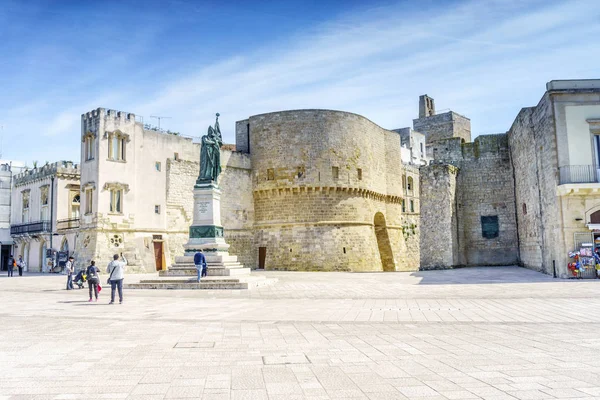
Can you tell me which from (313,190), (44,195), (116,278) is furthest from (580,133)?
(44,195)

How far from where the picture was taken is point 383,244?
37.8 meters

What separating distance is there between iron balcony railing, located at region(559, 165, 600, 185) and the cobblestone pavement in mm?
6712

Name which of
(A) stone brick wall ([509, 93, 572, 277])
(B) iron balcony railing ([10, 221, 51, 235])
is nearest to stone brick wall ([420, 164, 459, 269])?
(A) stone brick wall ([509, 93, 572, 277])

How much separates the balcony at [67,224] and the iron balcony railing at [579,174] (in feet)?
84.5

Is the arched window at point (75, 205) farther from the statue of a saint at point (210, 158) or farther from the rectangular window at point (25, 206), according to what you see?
the statue of a saint at point (210, 158)

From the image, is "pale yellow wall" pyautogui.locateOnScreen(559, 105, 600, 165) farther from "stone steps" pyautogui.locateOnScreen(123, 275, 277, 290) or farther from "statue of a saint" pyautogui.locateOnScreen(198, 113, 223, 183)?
"statue of a saint" pyautogui.locateOnScreen(198, 113, 223, 183)

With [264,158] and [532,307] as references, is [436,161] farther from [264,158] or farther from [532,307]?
[532,307]

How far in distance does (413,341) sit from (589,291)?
9218 millimetres

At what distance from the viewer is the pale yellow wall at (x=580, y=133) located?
61.9 ft

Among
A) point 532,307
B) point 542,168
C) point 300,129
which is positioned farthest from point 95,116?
point 532,307

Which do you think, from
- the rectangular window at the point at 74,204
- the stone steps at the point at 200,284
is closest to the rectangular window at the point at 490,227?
the stone steps at the point at 200,284

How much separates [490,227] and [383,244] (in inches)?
404

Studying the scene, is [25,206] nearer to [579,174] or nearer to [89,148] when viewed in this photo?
[89,148]

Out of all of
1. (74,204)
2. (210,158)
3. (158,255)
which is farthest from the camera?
(74,204)
